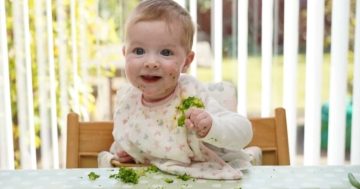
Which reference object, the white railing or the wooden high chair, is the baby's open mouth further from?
the white railing

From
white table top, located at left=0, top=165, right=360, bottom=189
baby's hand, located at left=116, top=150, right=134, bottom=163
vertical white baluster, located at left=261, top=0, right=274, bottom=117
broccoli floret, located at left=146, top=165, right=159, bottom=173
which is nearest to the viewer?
white table top, located at left=0, top=165, right=360, bottom=189

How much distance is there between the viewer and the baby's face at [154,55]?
1242 mm

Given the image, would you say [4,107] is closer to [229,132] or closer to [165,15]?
[165,15]

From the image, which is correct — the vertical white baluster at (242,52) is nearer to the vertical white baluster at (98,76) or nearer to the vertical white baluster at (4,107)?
the vertical white baluster at (98,76)

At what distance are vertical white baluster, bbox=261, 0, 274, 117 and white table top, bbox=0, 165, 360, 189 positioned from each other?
1.02 meters

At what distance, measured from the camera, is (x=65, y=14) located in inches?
87.9

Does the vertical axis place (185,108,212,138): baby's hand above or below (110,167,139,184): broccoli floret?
above

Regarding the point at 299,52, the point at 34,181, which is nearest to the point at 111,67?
the point at 299,52

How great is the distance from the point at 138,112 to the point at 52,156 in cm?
111

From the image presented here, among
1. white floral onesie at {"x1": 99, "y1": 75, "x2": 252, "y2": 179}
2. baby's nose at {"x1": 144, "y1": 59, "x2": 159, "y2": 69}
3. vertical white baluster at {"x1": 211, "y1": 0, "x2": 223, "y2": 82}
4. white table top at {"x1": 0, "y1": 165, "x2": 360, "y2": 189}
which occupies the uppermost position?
vertical white baluster at {"x1": 211, "y1": 0, "x2": 223, "y2": 82}

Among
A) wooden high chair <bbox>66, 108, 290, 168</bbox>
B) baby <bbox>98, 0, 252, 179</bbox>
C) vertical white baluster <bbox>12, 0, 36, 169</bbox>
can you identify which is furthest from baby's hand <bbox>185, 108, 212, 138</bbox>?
vertical white baluster <bbox>12, 0, 36, 169</bbox>

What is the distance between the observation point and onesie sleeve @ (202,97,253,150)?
3.79 feet

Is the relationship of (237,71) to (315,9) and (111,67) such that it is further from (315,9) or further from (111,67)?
(111,67)

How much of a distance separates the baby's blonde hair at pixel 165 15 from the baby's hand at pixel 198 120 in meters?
0.23
